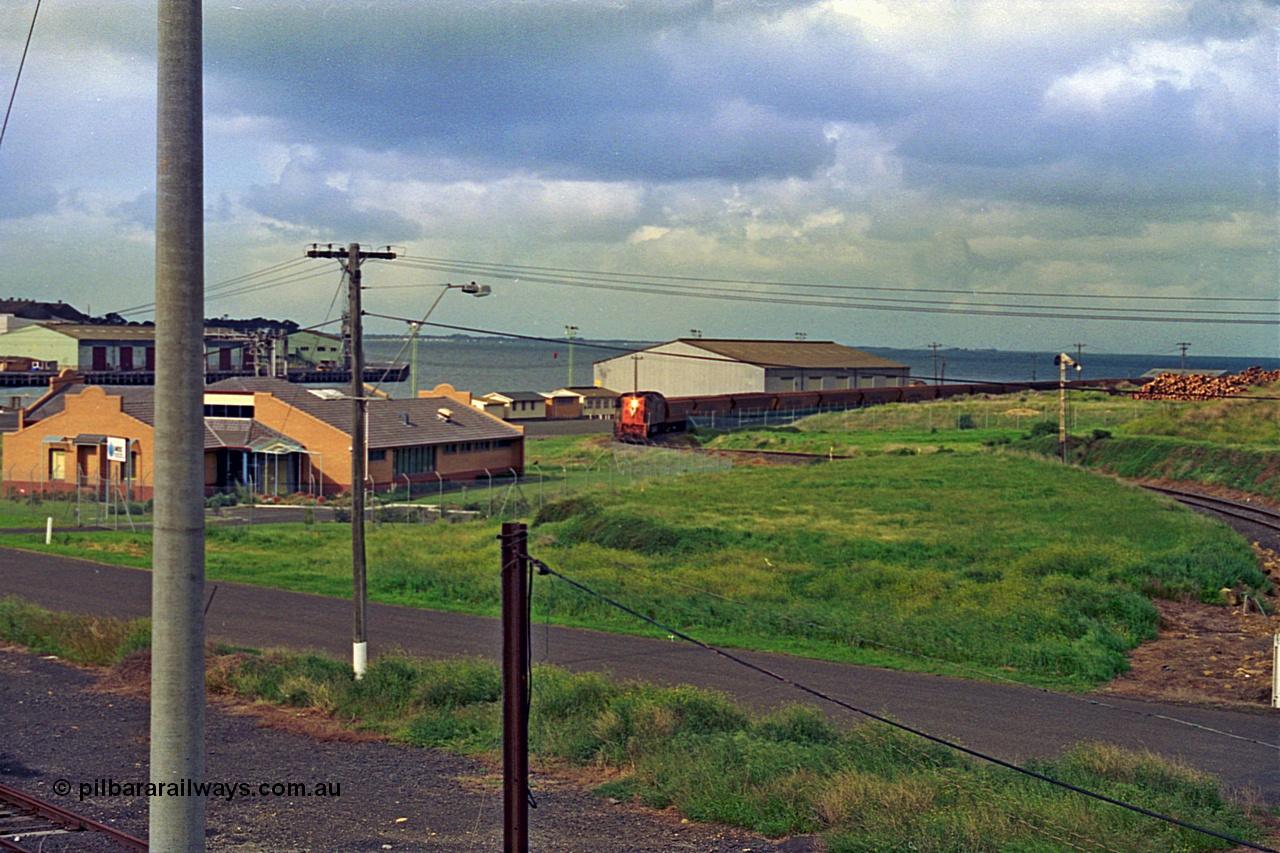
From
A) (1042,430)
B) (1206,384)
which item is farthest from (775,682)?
(1206,384)

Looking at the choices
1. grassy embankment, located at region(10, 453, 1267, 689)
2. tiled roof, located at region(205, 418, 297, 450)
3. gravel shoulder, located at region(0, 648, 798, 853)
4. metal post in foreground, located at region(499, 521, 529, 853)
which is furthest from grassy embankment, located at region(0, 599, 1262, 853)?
tiled roof, located at region(205, 418, 297, 450)

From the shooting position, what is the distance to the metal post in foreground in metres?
Result: 7.54

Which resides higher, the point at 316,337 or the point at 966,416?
the point at 316,337

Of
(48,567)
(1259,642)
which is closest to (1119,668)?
(1259,642)

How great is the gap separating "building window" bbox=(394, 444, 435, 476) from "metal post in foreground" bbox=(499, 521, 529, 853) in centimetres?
4666

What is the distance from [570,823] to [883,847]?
3351 mm

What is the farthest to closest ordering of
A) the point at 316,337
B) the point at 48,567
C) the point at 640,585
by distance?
the point at 316,337 → the point at 48,567 → the point at 640,585

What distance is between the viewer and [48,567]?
3222 centimetres

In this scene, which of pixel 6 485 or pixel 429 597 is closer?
pixel 429 597

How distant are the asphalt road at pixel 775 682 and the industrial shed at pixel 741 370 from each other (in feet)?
248

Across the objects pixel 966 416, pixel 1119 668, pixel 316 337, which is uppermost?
pixel 316 337

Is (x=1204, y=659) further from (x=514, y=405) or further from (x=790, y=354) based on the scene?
(x=790, y=354)

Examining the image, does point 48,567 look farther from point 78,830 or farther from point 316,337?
point 316,337

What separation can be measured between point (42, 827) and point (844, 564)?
75.1 feet
